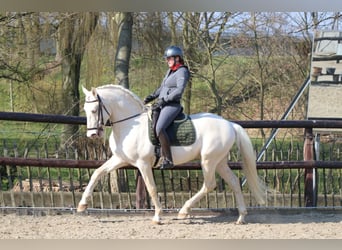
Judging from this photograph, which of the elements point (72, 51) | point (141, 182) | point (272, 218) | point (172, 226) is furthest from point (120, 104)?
point (72, 51)

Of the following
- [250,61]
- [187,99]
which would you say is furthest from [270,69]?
[187,99]

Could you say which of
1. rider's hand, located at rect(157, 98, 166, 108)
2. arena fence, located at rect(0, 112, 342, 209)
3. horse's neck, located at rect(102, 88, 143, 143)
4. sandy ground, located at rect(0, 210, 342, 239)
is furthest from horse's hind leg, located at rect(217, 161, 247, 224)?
horse's neck, located at rect(102, 88, 143, 143)

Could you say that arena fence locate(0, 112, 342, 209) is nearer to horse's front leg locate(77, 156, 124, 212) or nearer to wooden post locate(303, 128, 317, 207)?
wooden post locate(303, 128, 317, 207)

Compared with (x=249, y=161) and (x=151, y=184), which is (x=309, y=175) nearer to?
(x=249, y=161)

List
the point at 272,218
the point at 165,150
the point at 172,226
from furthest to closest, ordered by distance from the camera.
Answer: the point at 272,218, the point at 172,226, the point at 165,150

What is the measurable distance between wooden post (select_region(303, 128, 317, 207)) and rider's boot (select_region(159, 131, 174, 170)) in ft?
6.09

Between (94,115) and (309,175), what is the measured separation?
273 centimetres

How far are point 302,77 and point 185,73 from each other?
4.38m

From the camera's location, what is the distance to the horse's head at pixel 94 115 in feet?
17.7

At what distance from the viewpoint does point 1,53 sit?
8961mm

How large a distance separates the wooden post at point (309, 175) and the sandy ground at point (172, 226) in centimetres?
17

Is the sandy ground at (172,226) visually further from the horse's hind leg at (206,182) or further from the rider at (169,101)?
the rider at (169,101)

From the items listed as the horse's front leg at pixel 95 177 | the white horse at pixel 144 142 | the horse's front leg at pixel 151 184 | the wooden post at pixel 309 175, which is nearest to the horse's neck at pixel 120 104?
the white horse at pixel 144 142

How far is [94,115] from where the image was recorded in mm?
5402
